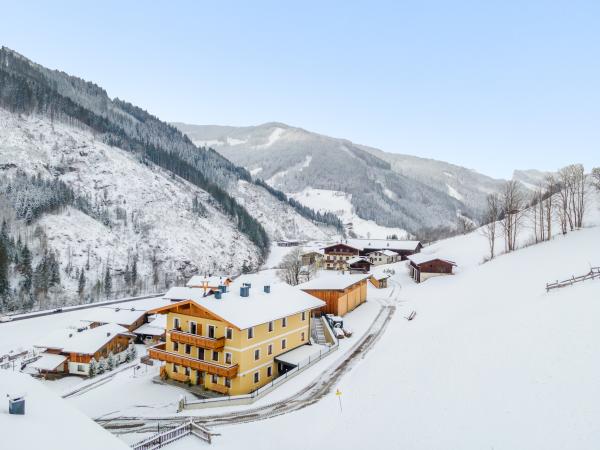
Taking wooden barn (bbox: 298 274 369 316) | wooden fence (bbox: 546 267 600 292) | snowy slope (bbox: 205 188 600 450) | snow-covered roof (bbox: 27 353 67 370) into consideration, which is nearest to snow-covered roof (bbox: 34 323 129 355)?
snow-covered roof (bbox: 27 353 67 370)

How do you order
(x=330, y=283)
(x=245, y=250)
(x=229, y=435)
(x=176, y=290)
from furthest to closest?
(x=245, y=250), (x=176, y=290), (x=330, y=283), (x=229, y=435)

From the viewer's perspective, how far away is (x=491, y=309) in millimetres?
37625

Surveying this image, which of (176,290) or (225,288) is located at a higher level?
(225,288)

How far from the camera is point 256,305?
1574 inches

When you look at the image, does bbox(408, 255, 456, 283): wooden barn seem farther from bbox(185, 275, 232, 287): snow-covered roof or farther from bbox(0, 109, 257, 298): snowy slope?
bbox(0, 109, 257, 298): snowy slope

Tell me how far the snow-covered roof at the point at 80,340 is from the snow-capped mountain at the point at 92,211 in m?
38.2

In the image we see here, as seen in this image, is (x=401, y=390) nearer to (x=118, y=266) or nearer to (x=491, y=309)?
(x=491, y=309)

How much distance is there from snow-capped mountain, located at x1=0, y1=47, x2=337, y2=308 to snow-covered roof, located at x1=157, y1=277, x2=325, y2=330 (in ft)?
243

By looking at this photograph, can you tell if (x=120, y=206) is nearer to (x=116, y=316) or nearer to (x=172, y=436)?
(x=116, y=316)

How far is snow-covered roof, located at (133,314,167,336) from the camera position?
68438mm

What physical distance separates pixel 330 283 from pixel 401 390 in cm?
3122

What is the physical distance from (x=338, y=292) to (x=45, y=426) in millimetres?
42671

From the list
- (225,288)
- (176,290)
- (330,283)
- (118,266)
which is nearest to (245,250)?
(118,266)

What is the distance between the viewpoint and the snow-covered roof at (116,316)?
71.6 m
